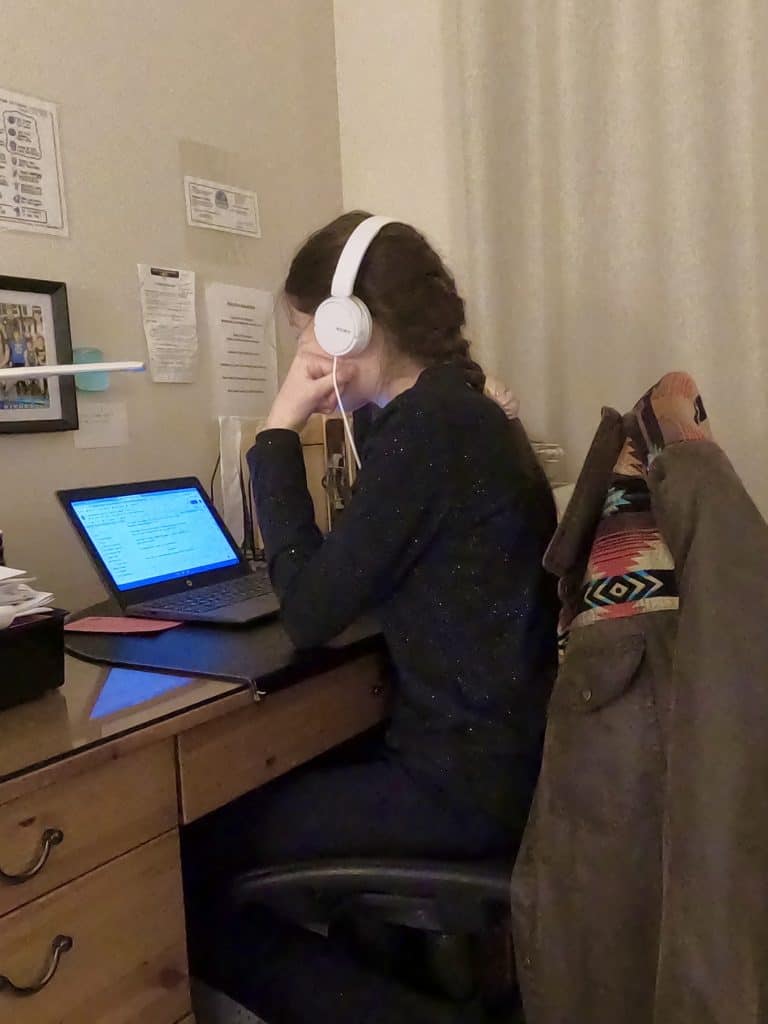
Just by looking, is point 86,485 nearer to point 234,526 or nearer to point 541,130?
point 234,526

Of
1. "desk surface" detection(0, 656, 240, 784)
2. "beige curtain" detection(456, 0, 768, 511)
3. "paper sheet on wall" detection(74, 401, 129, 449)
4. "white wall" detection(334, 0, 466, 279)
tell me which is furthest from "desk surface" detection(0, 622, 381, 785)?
"white wall" detection(334, 0, 466, 279)

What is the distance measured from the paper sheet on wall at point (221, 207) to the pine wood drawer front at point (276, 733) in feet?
3.03

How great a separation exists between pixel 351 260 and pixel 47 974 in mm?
825

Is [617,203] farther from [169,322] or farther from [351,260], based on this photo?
[169,322]

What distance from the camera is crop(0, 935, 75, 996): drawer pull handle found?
0.75m

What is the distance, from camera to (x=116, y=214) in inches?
58.2

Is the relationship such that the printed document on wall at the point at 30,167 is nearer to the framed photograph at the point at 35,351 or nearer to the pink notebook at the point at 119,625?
the framed photograph at the point at 35,351

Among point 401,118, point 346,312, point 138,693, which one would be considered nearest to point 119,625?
point 138,693

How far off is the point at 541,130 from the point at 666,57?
0.24 metres

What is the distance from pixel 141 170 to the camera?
1.52 metres

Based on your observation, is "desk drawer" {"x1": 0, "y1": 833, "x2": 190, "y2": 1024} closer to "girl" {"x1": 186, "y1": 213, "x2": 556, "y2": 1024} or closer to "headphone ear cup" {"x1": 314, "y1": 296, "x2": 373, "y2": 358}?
"girl" {"x1": 186, "y1": 213, "x2": 556, "y2": 1024}

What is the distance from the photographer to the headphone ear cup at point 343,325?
3.62ft

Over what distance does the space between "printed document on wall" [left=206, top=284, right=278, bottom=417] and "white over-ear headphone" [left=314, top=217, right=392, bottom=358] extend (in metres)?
0.59

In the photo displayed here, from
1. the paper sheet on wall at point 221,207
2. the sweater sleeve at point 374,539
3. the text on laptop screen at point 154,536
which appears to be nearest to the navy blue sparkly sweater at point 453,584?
the sweater sleeve at point 374,539
